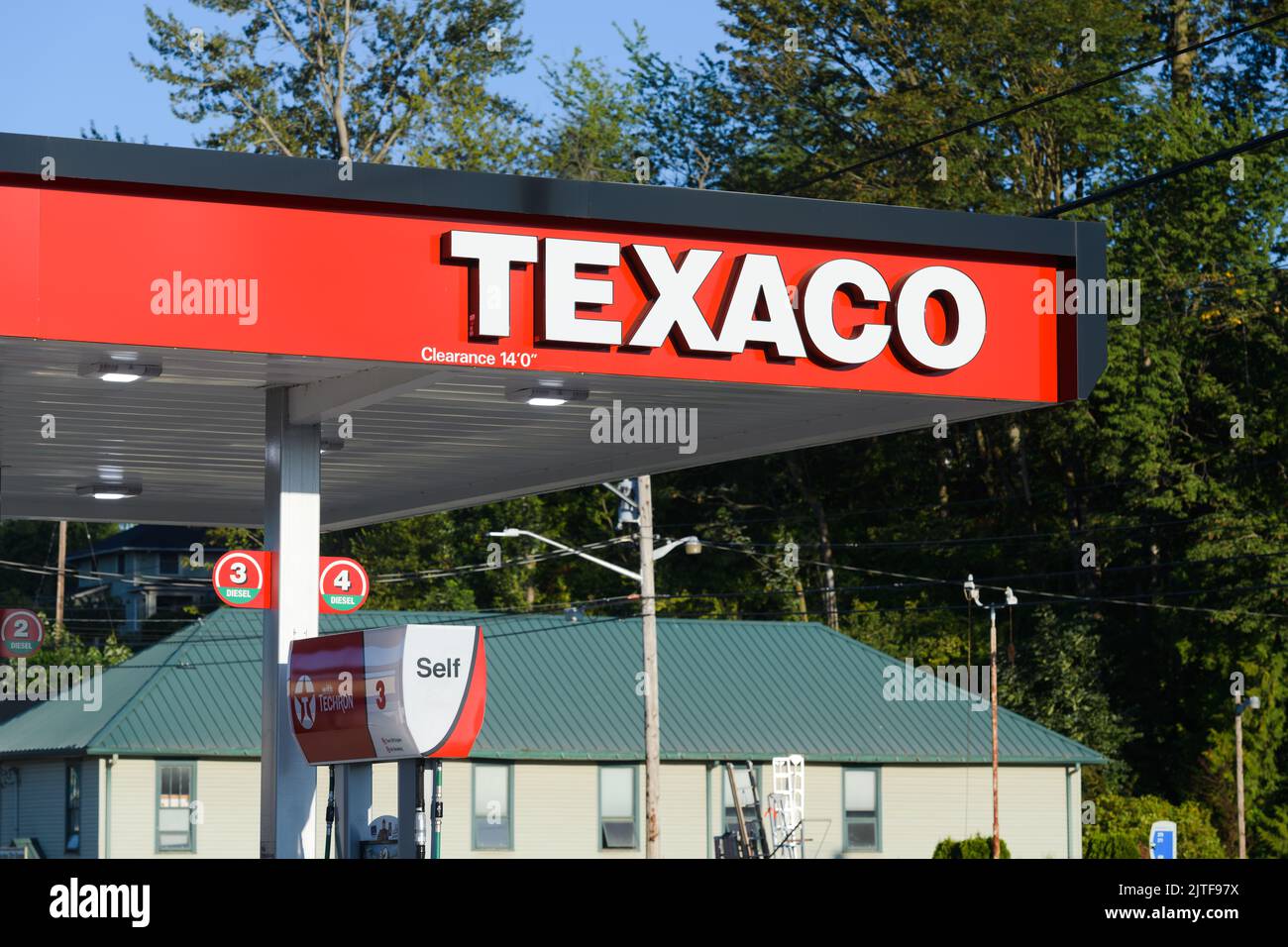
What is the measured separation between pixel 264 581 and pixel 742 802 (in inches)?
991

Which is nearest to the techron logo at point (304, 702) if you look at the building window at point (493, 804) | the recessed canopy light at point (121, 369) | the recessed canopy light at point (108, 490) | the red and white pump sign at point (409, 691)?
the red and white pump sign at point (409, 691)

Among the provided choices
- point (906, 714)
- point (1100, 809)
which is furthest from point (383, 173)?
point (1100, 809)

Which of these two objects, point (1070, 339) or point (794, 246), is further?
point (1070, 339)

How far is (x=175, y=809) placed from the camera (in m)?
35.7

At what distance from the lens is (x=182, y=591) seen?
86.3 meters

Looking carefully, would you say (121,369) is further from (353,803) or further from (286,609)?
(353,803)

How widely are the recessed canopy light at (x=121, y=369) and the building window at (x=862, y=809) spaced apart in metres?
28.8

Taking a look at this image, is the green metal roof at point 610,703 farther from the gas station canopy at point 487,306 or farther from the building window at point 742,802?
the gas station canopy at point 487,306

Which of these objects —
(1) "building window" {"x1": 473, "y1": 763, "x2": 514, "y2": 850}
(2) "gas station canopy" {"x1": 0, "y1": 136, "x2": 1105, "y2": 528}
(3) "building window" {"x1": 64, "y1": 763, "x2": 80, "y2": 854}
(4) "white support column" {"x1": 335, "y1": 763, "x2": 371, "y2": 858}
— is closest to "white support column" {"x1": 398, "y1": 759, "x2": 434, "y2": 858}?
(4) "white support column" {"x1": 335, "y1": 763, "x2": 371, "y2": 858}

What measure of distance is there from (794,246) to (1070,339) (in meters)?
2.57

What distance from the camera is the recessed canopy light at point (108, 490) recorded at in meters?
21.0

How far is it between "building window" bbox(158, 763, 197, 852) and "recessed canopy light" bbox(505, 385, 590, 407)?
2296 centimetres

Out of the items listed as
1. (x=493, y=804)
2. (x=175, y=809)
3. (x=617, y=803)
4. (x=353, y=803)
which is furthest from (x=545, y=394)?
(x=617, y=803)

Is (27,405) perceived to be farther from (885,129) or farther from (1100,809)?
(885,129)
